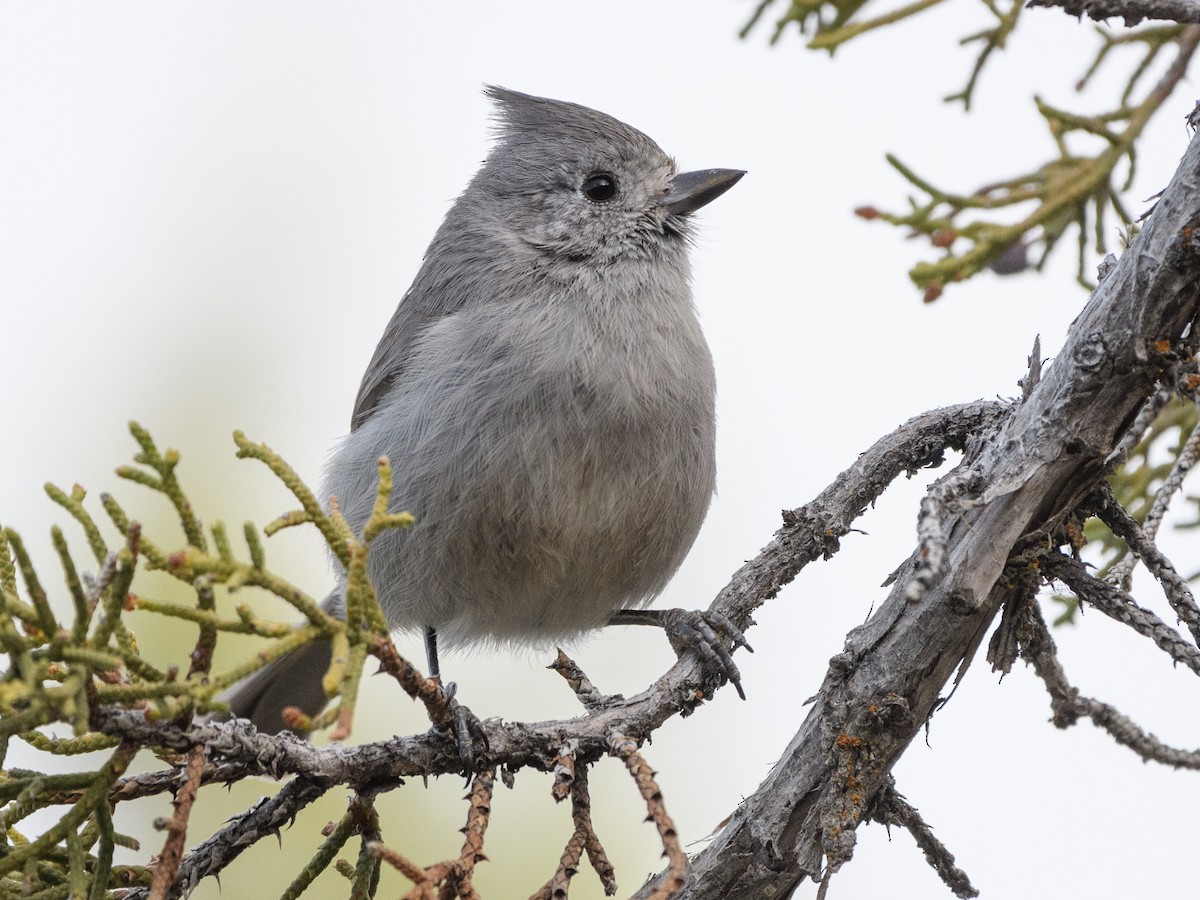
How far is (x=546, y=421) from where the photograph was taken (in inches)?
132

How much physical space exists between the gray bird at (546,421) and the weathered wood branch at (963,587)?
552 mm

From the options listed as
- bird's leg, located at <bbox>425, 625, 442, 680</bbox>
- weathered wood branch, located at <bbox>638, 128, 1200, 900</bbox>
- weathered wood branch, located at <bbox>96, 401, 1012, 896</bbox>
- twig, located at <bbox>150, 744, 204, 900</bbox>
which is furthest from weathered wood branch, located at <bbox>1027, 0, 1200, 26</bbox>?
bird's leg, located at <bbox>425, 625, 442, 680</bbox>

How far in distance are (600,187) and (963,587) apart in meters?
2.41

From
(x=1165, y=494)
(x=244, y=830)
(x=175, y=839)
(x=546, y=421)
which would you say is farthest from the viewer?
(x=546, y=421)

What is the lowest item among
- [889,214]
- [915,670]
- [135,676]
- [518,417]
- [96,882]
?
[915,670]

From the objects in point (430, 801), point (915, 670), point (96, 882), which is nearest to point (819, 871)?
point (915, 670)

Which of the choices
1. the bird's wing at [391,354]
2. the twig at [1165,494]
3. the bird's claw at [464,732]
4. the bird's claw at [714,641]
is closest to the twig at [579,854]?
the bird's claw at [464,732]

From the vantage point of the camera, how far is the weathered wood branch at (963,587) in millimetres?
2168

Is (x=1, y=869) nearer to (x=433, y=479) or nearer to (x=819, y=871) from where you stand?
(x=819, y=871)

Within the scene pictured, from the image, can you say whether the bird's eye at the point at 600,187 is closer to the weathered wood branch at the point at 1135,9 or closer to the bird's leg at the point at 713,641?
the bird's leg at the point at 713,641

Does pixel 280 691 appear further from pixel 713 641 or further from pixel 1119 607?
pixel 1119 607

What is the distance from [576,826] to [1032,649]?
102 cm

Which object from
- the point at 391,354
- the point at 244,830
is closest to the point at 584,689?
the point at 244,830

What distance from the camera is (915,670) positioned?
7.72ft
